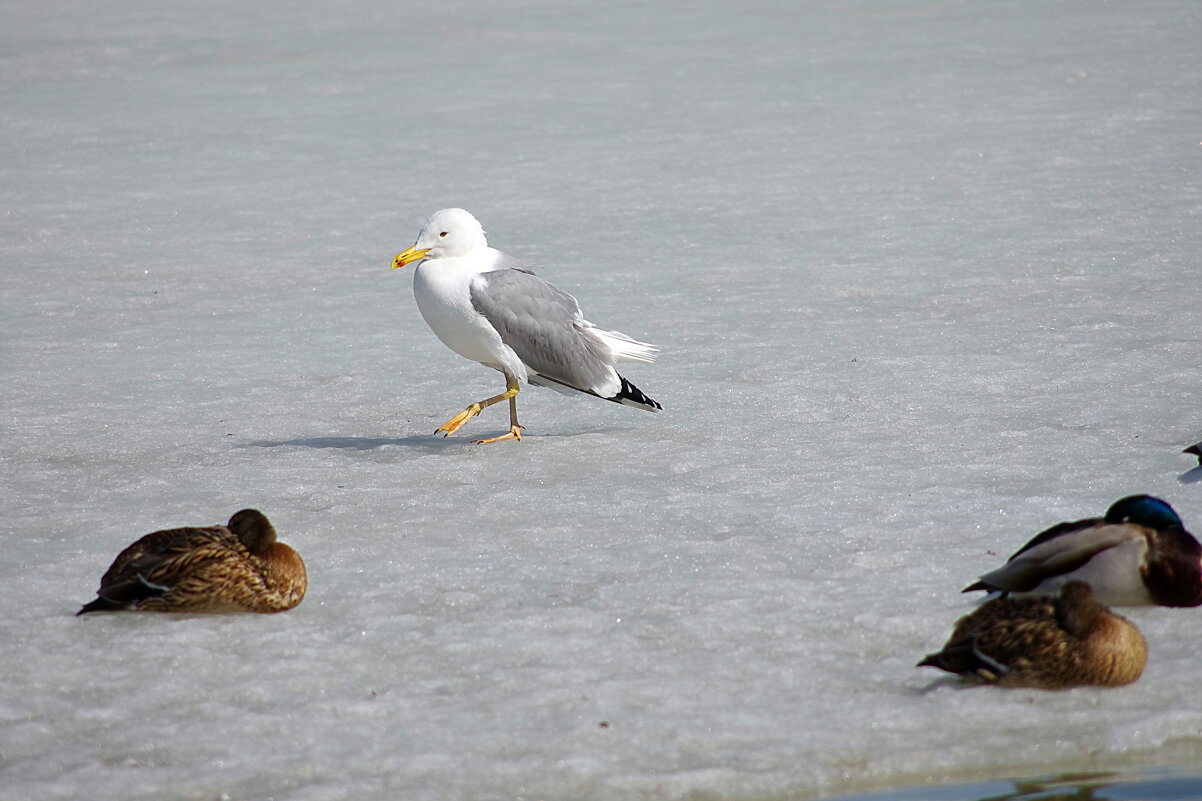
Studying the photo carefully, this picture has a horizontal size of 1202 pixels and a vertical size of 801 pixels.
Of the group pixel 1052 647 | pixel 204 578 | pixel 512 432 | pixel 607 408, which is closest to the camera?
pixel 1052 647

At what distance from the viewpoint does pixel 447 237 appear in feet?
21.9

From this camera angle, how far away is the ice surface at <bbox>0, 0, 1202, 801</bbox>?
3.76 m

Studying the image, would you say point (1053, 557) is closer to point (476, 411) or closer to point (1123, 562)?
point (1123, 562)

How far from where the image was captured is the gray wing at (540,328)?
6664 millimetres

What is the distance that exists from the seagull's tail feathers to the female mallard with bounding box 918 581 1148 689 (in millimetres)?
3320

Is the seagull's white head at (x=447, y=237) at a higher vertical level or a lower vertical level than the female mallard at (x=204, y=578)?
higher

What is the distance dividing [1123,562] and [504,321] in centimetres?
332

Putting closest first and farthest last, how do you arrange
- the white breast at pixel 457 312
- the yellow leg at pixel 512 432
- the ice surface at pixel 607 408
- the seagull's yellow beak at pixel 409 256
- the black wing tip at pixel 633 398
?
the ice surface at pixel 607 408
the seagull's yellow beak at pixel 409 256
the white breast at pixel 457 312
the yellow leg at pixel 512 432
the black wing tip at pixel 633 398

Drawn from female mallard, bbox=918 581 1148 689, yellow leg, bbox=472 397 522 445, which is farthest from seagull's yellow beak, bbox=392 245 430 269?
female mallard, bbox=918 581 1148 689

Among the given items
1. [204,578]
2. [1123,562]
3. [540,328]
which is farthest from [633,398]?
[1123,562]

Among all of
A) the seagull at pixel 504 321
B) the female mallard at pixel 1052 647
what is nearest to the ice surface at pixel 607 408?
the female mallard at pixel 1052 647

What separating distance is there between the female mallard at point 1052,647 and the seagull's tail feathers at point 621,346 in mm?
3320

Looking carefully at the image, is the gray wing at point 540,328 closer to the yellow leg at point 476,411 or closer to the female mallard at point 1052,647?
the yellow leg at point 476,411

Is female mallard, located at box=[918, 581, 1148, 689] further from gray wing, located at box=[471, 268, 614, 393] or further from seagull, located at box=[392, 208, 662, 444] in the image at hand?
gray wing, located at box=[471, 268, 614, 393]
